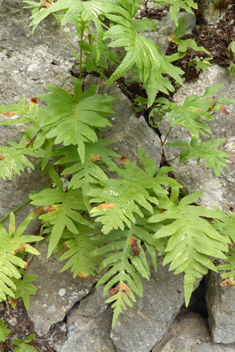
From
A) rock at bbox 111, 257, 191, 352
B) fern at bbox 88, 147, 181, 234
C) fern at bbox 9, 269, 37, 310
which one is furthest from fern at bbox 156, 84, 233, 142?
fern at bbox 9, 269, 37, 310

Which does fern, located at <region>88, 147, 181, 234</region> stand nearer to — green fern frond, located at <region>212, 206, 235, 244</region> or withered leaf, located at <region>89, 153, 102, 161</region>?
withered leaf, located at <region>89, 153, 102, 161</region>

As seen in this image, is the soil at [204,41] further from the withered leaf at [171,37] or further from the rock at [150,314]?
the rock at [150,314]

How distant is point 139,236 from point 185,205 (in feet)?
1.37

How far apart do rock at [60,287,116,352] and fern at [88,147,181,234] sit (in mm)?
1134

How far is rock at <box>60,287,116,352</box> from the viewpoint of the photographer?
251 centimetres

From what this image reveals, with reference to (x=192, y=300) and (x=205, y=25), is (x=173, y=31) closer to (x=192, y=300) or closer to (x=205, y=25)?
(x=205, y=25)

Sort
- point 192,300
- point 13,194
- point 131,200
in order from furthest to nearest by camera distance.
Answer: point 192,300 < point 13,194 < point 131,200

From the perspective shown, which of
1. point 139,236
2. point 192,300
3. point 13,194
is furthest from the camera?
point 192,300

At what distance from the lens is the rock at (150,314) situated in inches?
96.3

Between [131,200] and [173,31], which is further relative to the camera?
[173,31]

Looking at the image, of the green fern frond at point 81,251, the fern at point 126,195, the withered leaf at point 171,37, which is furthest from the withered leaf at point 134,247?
the withered leaf at point 171,37

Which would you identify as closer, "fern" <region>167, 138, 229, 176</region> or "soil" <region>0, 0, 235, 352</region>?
"fern" <region>167, 138, 229, 176</region>

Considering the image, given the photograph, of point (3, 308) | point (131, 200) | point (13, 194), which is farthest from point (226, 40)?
Answer: point (3, 308)

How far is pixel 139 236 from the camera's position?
2.02 metres
